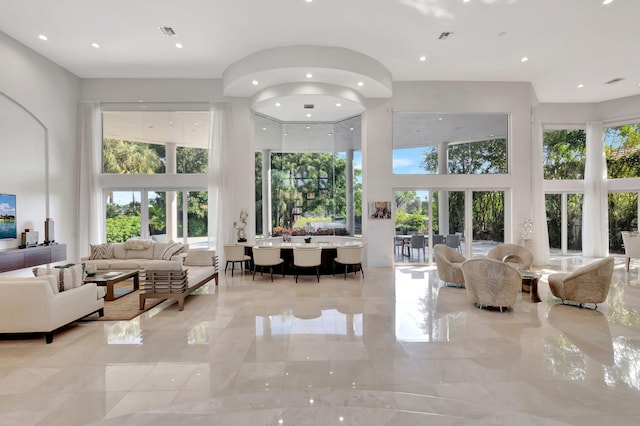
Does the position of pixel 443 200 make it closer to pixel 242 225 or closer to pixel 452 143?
pixel 452 143

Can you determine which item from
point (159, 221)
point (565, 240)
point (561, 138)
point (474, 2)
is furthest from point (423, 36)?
point (565, 240)

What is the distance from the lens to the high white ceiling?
604 cm

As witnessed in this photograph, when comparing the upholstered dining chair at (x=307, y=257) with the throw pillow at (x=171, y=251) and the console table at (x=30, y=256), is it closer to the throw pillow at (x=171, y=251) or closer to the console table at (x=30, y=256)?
the throw pillow at (x=171, y=251)

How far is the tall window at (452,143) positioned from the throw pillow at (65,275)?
7.84 meters

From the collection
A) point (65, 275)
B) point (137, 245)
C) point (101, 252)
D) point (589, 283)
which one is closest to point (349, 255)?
point (589, 283)

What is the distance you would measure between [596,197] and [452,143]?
5918 mm

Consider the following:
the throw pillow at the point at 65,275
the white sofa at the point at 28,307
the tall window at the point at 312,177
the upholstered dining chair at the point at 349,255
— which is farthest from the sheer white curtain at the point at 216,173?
the white sofa at the point at 28,307

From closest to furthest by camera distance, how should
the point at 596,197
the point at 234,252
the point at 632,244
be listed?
the point at 234,252 → the point at 632,244 → the point at 596,197

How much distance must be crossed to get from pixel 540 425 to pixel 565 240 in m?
Answer: 12.3

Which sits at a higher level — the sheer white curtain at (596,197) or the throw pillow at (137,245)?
the sheer white curtain at (596,197)

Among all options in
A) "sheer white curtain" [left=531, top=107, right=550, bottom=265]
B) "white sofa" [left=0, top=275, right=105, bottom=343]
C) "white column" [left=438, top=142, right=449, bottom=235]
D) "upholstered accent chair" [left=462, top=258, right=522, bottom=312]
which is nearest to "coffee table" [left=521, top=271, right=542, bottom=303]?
"upholstered accent chair" [left=462, top=258, right=522, bottom=312]

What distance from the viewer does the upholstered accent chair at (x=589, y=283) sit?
5.00 m

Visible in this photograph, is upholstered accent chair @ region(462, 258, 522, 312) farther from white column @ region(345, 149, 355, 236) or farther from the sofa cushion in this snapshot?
the sofa cushion

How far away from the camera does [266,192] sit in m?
10.1
